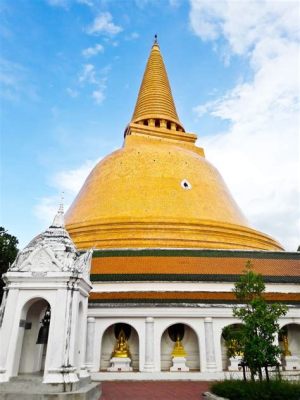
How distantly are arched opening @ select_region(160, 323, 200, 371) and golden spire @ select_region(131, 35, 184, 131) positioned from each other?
18502mm

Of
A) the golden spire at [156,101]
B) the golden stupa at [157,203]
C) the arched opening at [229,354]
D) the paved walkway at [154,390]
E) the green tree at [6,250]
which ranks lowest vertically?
the paved walkway at [154,390]

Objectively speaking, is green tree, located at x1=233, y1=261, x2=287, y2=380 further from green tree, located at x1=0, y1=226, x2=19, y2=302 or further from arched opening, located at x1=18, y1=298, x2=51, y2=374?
green tree, located at x1=0, y1=226, x2=19, y2=302

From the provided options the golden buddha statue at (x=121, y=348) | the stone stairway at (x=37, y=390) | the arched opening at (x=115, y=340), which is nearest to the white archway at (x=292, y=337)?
the arched opening at (x=115, y=340)

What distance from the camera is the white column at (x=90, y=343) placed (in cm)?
1247

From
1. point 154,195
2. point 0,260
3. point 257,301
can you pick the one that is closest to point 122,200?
point 154,195

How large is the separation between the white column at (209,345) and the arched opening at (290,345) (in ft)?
9.64

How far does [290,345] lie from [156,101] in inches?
879

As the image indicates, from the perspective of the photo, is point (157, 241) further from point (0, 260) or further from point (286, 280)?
point (0, 260)

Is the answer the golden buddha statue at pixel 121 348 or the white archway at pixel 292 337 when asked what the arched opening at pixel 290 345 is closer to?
the white archway at pixel 292 337

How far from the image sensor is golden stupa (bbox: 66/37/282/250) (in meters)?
17.5

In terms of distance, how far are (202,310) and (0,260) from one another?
29.7 ft

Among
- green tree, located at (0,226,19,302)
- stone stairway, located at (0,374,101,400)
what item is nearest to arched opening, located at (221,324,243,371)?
stone stairway, located at (0,374,101,400)

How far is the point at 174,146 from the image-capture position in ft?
82.7

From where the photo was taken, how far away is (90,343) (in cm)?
1274
